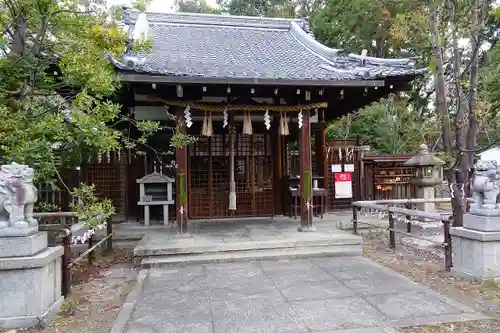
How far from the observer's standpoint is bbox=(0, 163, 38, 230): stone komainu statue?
→ 3.74 m

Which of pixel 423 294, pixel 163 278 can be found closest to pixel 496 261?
pixel 423 294

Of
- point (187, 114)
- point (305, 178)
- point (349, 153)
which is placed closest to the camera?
point (187, 114)

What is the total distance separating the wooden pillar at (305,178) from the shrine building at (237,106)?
2 cm

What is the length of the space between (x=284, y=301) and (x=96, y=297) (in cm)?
265

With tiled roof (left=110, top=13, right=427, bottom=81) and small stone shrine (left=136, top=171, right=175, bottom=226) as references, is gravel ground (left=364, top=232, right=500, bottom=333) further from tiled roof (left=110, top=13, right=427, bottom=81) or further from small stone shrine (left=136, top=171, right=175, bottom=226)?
small stone shrine (left=136, top=171, right=175, bottom=226)

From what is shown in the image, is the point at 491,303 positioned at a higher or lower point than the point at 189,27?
lower

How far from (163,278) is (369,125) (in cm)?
1579

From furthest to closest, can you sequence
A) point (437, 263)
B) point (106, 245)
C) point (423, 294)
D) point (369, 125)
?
point (369, 125), point (106, 245), point (437, 263), point (423, 294)

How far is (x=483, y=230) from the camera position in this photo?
484cm

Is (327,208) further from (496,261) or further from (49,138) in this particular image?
(49,138)

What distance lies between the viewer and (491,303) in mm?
4262

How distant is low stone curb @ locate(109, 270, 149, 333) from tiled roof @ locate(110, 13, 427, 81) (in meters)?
3.66

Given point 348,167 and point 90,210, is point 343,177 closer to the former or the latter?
point 348,167

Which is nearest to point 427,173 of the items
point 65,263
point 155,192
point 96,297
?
point 155,192
